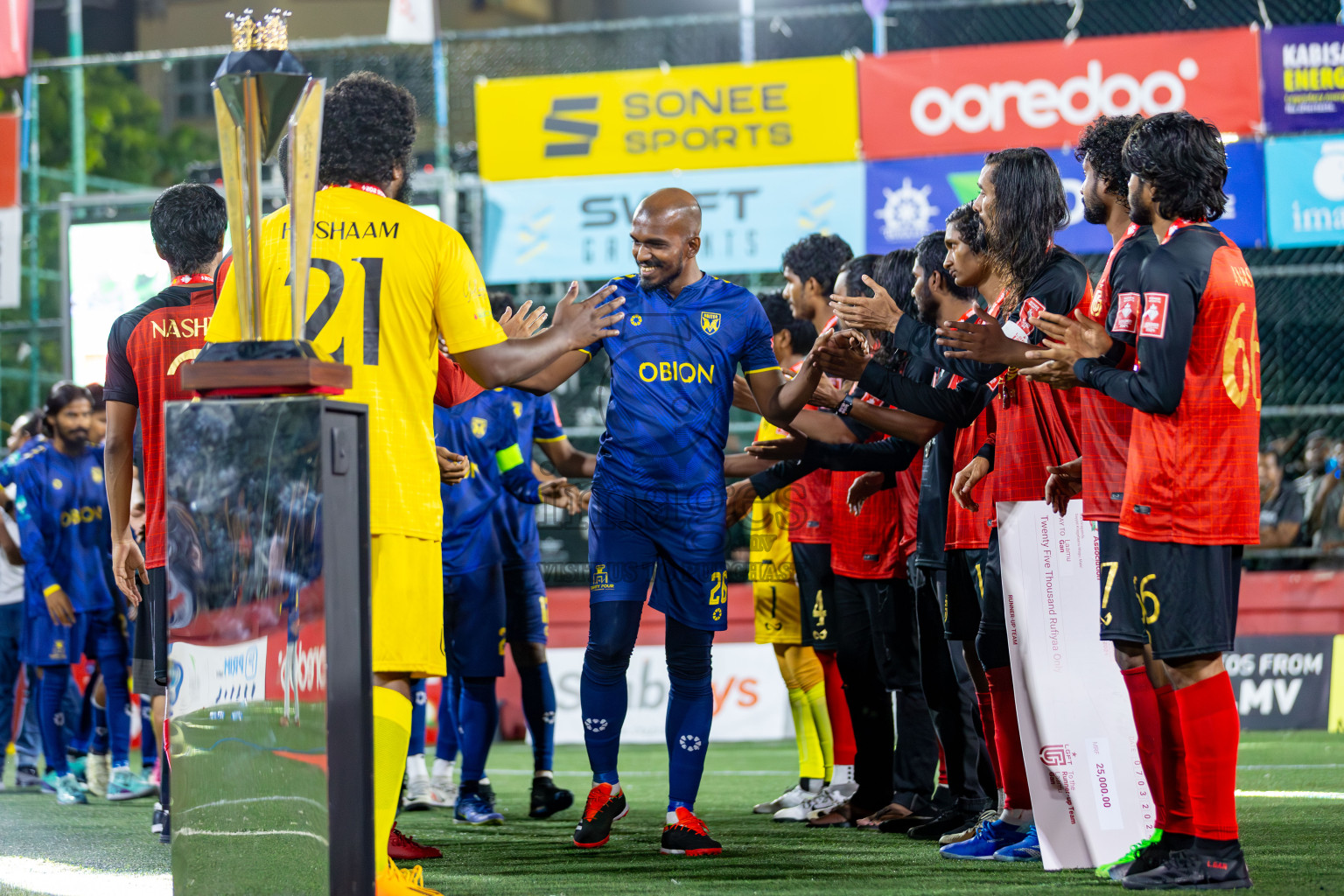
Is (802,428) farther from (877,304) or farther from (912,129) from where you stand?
(912,129)

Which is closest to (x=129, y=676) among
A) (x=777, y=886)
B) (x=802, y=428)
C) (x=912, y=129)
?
(x=802, y=428)

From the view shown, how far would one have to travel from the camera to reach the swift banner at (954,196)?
10539 mm

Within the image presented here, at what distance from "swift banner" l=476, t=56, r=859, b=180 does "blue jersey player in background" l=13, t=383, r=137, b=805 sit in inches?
160

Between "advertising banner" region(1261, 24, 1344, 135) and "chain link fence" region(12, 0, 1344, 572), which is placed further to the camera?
"chain link fence" region(12, 0, 1344, 572)

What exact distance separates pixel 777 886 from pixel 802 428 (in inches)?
75.3

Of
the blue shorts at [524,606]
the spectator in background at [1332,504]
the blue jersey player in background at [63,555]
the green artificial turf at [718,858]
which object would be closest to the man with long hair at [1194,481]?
the green artificial turf at [718,858]

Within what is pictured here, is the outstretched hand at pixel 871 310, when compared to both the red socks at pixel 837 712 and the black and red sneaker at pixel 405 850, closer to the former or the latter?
the red socks at pixel 837 712

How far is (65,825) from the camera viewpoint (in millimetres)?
6359

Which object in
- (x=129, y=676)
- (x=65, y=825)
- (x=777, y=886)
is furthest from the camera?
(x=129, y=676)

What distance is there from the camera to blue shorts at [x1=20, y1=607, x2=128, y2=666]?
8.35 meters

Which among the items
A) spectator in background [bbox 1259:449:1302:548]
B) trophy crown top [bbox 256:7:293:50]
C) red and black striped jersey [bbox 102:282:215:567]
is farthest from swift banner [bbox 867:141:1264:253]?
trophy crown top [bbox 256:7:293:50]

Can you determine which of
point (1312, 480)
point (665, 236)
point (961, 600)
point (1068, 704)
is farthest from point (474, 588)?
point (1312, 480)

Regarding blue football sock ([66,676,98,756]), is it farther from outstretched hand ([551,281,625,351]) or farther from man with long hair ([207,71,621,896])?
outstretched hand ([551,281,625,351])

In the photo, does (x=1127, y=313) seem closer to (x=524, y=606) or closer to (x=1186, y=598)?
(x=1186, y=598)
